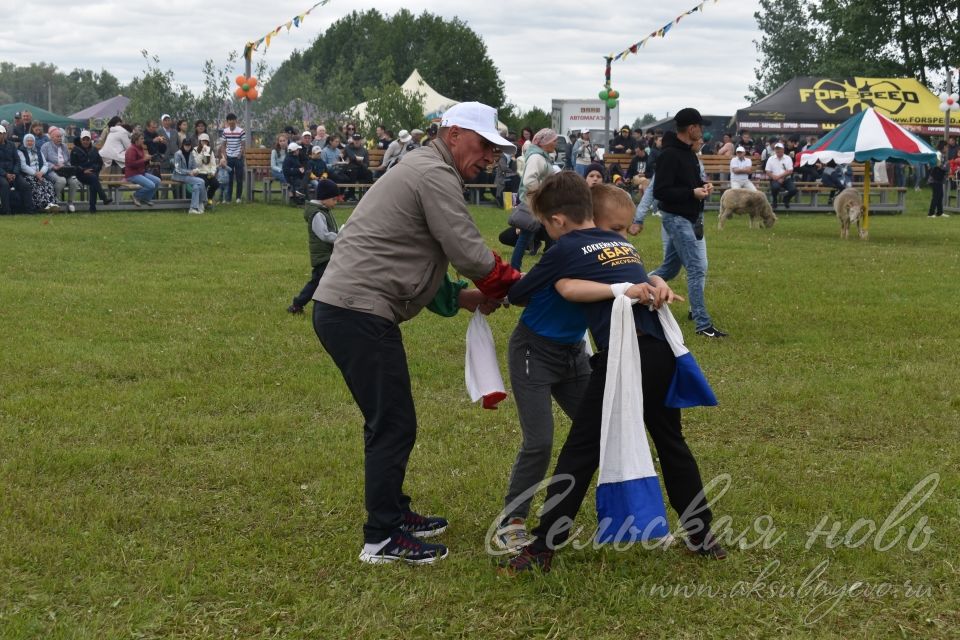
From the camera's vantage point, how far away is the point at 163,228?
18.8 metres

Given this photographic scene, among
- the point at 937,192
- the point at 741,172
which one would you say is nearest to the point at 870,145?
the point at 741,172

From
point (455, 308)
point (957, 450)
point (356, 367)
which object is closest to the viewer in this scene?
point (356, 367)

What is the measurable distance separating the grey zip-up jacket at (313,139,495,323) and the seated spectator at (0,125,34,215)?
686 inches

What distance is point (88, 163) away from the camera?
21.1m

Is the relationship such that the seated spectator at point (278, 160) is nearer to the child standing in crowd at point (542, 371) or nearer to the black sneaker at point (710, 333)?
the black sneaker at point (710, 333)

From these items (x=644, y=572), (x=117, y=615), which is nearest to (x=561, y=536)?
(x=644, y=572)

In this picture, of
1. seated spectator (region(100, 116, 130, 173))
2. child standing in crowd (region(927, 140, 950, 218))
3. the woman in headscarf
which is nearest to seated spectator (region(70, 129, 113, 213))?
seated spectator (region(100, 116, 130, 173))

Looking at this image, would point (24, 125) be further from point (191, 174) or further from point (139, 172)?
point (191, 174)

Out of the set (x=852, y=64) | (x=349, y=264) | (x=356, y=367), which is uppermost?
(x=852, y=64)

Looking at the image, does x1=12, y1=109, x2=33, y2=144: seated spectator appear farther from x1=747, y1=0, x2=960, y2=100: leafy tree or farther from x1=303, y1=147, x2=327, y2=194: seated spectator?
x1=747, y1=0, x2=960, y2=100: leafy tree

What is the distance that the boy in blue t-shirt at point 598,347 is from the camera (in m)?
4.48

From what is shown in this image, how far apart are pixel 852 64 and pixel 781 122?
729 inches

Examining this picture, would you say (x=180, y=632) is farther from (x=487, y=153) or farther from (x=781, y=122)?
(x=781, y=122)

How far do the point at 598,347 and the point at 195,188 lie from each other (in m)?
19.1
